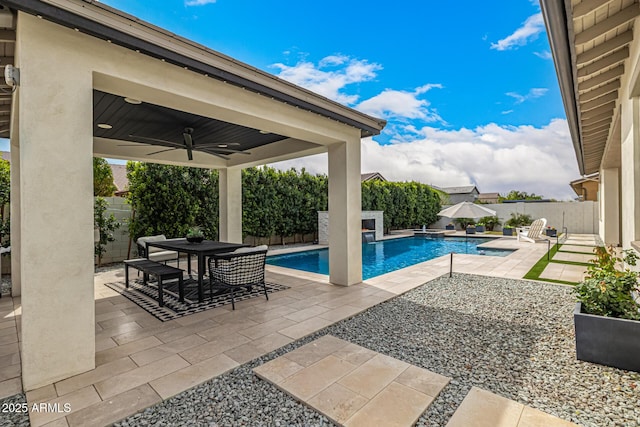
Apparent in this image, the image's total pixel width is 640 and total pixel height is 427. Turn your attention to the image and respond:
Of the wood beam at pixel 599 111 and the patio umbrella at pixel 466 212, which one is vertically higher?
the wood beam at pixel 599 111

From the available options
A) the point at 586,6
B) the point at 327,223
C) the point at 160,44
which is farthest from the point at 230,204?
the point at 586,6

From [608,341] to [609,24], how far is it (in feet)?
11.6

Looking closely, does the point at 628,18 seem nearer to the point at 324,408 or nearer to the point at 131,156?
the point at 324,408

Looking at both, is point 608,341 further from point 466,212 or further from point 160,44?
point 466,212

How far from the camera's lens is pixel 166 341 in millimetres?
3986

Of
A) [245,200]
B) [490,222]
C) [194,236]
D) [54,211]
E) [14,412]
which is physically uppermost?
[245,200]

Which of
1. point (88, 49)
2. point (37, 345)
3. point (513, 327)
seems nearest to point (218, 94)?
point (88, 49)

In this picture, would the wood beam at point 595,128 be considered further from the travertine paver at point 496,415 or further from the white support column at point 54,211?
the white support column at point 54,211

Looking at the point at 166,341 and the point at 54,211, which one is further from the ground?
the point at 54,211

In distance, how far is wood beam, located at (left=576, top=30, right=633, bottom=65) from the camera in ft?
12.6

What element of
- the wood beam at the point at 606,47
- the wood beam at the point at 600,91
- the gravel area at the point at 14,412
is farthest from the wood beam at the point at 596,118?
the gravel area at the point at 14,412

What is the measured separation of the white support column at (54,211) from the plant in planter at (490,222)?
24.0 metres

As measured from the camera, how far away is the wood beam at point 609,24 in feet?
11.0

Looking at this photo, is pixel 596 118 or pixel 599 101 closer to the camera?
pixel 599 101
